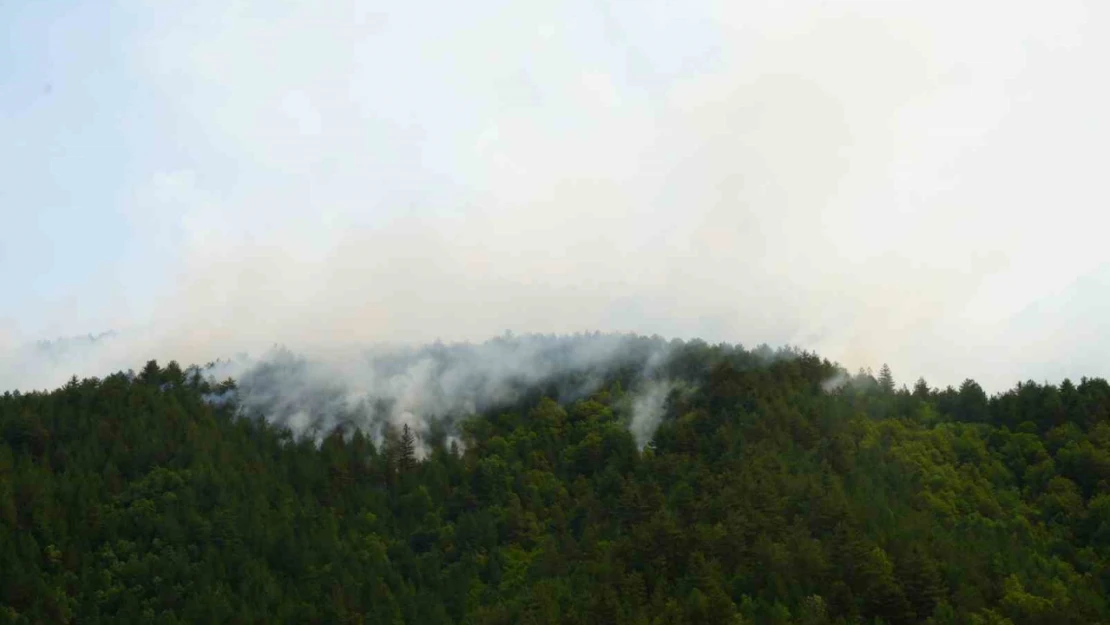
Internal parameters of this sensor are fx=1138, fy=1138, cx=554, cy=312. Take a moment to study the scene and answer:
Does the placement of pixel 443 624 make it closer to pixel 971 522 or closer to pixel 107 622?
pixel 107 622

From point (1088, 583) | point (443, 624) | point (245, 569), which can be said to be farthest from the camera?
point (245, 569)

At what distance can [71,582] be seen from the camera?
187375 mm

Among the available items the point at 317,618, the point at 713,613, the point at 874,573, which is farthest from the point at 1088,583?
the point at 317,618

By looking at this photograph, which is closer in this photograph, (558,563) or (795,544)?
(795,544)

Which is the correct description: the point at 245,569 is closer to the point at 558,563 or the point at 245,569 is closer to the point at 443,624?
the point at 443,624

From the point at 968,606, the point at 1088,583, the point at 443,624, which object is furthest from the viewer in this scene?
the point at 443,624

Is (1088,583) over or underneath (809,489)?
underneath

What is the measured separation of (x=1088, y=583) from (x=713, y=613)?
59572 mm

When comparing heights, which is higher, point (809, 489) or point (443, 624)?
point (809, 489)

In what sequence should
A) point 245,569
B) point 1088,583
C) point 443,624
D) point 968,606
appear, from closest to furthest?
point 968,606 < point 1088,583 < point 443,624 < point 245,569

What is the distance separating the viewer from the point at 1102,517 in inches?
7372

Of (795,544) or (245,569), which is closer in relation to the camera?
(795,544)

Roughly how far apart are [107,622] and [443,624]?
172ft

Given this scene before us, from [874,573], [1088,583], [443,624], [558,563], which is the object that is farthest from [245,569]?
[1088,583]
